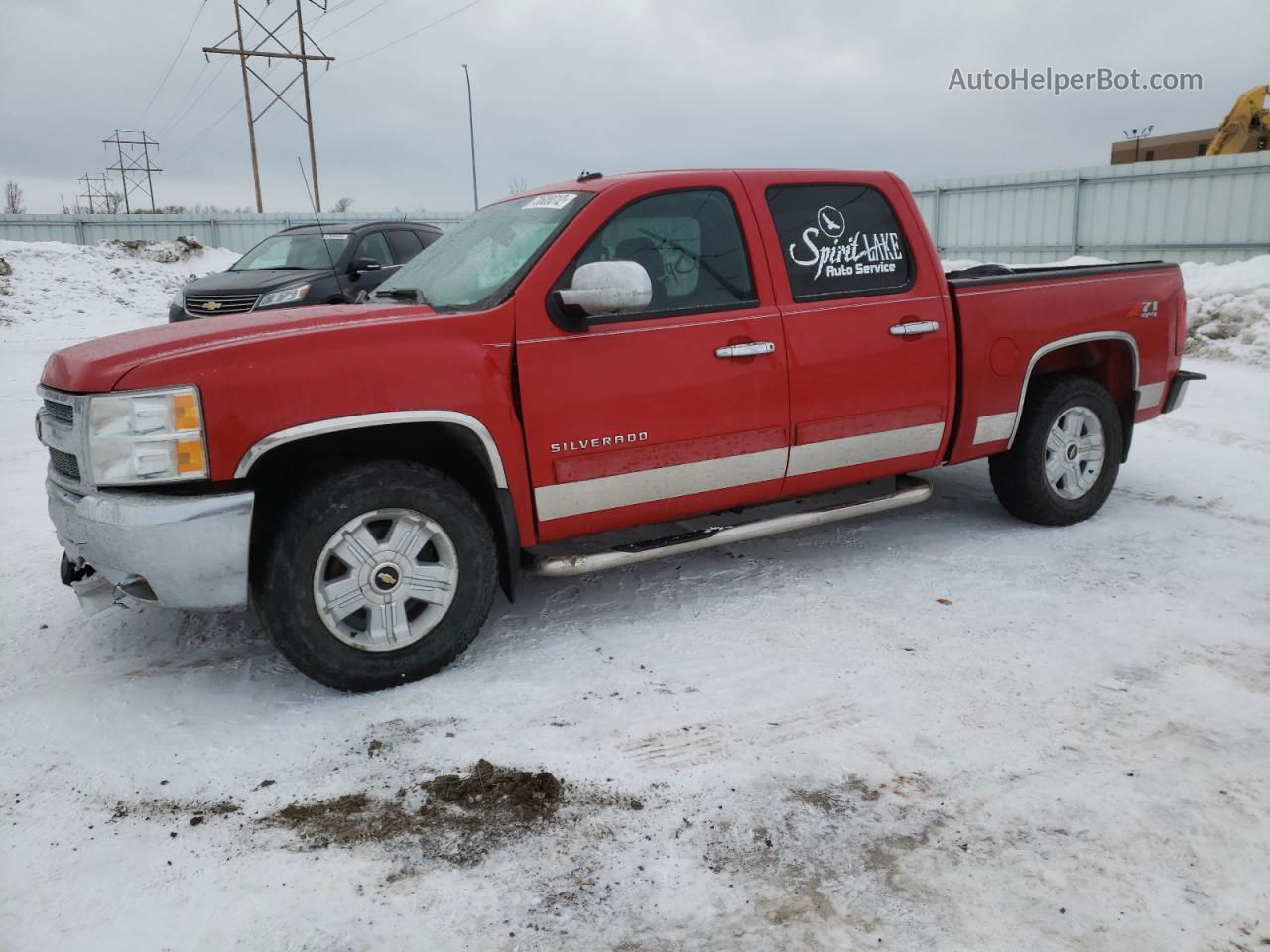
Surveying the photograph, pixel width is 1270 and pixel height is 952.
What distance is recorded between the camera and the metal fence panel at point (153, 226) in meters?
26.4

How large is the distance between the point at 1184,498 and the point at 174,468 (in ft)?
18.1

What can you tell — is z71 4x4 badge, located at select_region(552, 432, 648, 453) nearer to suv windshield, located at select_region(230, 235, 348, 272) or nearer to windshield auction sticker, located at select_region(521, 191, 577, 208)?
windshield auction sticker, located at select_region(521, 191, 577, 208)

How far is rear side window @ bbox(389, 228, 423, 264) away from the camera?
11570 millimetres

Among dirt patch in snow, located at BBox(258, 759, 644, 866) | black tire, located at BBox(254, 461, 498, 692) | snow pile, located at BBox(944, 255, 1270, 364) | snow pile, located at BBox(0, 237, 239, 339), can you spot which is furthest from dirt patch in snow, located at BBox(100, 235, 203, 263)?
dirt patch in snow, located at BBox(258, 759, 644, 866)

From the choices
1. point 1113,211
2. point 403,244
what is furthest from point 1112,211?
point 403,244

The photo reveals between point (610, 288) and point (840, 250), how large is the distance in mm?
1446

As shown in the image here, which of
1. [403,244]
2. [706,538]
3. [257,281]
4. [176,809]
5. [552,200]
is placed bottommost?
[176,809]

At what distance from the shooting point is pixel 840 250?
447 cm

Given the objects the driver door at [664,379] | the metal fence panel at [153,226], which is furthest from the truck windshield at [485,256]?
the metal fence panel at [153,226]

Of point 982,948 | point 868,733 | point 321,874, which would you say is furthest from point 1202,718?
point 321,874

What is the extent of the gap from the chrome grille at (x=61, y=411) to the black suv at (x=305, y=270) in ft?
22.4

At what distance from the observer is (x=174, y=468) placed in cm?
320

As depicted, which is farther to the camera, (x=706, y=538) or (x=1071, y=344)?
(x=1071, y=344)

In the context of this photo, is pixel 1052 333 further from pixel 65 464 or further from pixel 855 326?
pixel 65 464
